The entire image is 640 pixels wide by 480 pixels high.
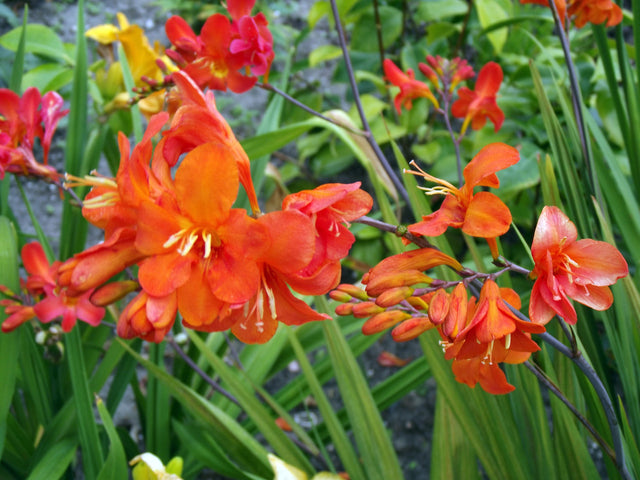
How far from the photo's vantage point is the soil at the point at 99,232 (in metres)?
1.49

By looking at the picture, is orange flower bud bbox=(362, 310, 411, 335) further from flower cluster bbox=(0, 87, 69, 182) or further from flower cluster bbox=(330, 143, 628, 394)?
flower cluster bbox=(0, 87, 69, 182)

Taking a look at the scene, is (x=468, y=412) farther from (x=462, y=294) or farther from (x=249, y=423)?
(x=249, y=423)

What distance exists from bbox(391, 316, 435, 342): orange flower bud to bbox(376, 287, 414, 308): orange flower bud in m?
0.05

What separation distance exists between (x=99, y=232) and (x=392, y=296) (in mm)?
1783

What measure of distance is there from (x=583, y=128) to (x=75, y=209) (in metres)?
1.00

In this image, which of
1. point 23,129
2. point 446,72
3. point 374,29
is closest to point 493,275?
point 446,72

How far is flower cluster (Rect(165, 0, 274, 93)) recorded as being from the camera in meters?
0.84

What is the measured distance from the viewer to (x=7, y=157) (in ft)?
2.87

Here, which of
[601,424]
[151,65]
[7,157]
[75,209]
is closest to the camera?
[601,424]

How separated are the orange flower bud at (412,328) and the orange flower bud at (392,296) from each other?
5 cm

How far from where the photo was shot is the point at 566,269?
50cm

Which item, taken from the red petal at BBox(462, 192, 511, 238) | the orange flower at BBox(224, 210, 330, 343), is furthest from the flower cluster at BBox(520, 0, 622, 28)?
the orange flower at BBox(224, 210, 330, 343)

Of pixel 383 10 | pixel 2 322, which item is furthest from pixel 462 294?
pixel 383 10

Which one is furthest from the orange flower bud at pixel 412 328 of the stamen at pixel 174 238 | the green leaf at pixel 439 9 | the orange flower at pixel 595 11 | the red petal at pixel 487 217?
the green leaf at pixel 439 9
